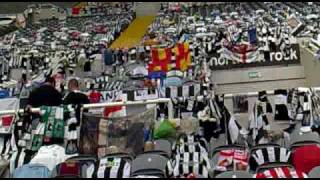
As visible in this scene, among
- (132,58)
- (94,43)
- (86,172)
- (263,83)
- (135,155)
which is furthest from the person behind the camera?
(94,43)

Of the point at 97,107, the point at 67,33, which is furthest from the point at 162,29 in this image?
the point at 97,107

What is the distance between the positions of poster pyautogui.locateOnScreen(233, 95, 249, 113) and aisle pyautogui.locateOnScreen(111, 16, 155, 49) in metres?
8.69

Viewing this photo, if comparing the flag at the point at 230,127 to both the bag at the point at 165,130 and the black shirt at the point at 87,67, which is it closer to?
the bag at the point at 165,130

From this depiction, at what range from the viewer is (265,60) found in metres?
9.92

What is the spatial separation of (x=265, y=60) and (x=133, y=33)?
10634 millimetres

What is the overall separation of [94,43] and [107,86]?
205 inches

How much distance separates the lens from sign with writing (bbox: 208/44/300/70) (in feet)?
32.2

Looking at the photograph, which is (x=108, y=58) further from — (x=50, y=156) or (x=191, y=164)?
(x=191, y=164)

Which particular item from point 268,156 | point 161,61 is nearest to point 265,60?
point 161,61

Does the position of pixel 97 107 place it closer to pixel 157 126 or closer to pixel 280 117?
pixel 157 126

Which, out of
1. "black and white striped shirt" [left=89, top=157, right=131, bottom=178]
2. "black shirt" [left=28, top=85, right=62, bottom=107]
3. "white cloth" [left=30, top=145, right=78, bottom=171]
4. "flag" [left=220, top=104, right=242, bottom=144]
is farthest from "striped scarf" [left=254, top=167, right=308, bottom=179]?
"black shirt" [left=28, top=85, right=62, bottom=107]

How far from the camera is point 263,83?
9883mm

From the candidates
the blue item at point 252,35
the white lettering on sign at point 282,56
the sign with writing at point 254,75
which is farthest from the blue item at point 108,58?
the white lettering on sign at point 282,56

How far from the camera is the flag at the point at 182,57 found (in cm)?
1027
